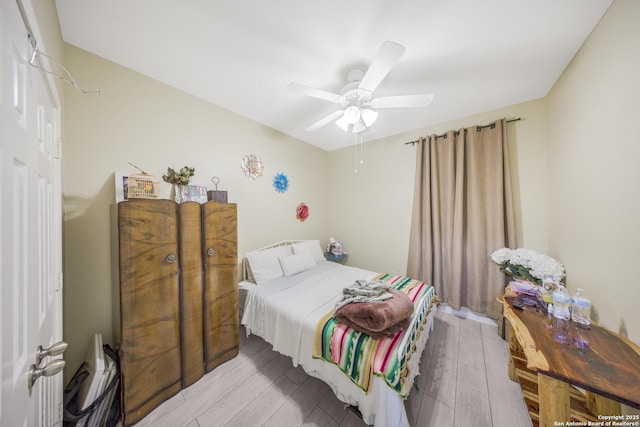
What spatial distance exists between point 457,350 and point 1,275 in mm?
2881

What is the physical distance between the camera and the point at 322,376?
1451 mm

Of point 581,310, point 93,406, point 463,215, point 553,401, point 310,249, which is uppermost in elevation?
point 463,215

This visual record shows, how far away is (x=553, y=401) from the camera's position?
92 centimetres

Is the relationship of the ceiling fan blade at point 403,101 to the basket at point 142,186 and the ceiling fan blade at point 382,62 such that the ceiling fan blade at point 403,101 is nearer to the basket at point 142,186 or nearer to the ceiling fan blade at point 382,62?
the ceiling fan blade at point 382,62

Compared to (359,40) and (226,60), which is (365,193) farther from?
(226,60)

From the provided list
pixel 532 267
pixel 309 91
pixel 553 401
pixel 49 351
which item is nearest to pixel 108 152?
pixel 49 351

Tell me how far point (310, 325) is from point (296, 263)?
3.58 ft

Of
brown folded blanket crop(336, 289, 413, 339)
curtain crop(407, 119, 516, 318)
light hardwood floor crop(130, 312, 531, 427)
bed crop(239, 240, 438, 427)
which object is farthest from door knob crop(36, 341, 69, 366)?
curtain crop(407, 119, 516, 318)

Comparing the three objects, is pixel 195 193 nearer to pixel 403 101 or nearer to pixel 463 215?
pixel 403 101

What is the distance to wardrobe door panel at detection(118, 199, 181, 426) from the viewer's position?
130cm

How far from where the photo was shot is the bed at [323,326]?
A: 46.2 inches

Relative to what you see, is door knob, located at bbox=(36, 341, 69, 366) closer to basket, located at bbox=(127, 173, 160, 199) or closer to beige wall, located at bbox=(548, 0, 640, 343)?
basket, located at bbox=(127, 173, 160, 199)

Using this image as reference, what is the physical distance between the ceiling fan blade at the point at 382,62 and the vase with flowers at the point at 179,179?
1.71m

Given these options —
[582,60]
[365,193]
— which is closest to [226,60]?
[365,193]
